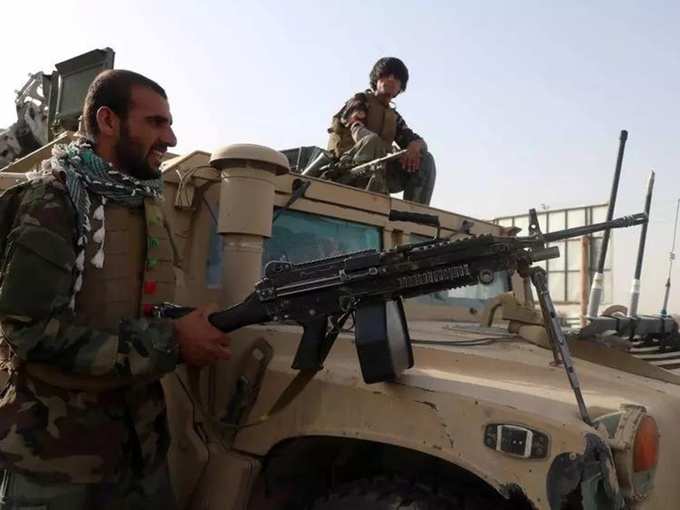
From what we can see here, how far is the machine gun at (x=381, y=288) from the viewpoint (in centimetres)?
175

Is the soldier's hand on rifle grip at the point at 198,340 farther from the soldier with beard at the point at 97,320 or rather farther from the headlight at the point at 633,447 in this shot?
the headlight at the point at 633,447

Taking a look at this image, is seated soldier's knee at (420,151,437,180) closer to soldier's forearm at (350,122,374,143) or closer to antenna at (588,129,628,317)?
soldier's forearm at (350,122,374,143)

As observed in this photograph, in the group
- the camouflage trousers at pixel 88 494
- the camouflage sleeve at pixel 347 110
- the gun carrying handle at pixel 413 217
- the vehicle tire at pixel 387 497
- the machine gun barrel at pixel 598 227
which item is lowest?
the camouflage trousers at pixel 88 494

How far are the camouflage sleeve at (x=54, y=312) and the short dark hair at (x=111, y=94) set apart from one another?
0.27m

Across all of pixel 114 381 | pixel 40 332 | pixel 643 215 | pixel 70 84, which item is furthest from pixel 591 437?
pixel 70 84

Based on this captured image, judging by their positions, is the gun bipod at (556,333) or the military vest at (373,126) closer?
the gun bipod at (556,333)

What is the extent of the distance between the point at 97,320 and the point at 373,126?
2799 millimetres

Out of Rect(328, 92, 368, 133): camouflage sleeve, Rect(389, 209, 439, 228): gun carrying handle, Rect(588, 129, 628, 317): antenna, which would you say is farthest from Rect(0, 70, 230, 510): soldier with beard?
Rect(588, 129, 628, 317): antenna

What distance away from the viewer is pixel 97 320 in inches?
73.6

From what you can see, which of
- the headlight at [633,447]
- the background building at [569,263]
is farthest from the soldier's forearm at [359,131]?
the background building at [569,263]

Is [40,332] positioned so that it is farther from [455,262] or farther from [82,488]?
[455,262]

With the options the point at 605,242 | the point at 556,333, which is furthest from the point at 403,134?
the point at 556,333

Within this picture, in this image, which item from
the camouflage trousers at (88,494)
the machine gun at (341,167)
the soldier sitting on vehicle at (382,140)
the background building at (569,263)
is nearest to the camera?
the camouflage trousers at (88,494)

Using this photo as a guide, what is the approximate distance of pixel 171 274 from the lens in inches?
80.9
